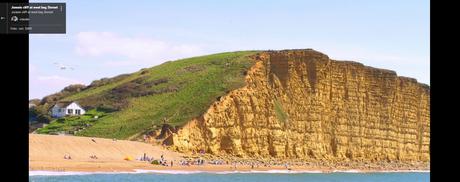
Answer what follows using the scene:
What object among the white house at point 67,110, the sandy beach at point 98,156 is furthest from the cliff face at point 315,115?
the white house at point 67,110

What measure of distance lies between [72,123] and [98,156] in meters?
32.4

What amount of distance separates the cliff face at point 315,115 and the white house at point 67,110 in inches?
1018

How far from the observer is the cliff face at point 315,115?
8719cm

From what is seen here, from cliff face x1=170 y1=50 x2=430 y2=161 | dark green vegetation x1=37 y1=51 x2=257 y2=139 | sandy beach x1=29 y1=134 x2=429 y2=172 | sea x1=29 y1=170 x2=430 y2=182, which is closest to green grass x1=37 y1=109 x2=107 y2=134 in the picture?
dark green vegetation x1=37 y1=51 x2=257 y2=139

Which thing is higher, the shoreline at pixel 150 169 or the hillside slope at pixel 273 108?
the hillside slope at pixel 273 108

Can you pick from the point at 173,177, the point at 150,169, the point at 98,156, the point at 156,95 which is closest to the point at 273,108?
the point at 156,95

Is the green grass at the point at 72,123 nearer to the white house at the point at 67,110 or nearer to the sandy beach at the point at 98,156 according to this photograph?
the white house at the point at 67,110

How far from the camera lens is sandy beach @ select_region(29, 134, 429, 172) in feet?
199

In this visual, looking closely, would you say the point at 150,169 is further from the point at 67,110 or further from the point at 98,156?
the point at 67,110

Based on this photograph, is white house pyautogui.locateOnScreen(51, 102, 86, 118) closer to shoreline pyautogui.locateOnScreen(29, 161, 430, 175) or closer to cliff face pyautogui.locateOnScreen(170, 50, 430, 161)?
cliff face pyautogui.locateOnScreen(170, 50, 430, 161)

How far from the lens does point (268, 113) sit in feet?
299

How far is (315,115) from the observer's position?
98438 mm

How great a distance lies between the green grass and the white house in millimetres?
1271

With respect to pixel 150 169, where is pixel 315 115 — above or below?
above
